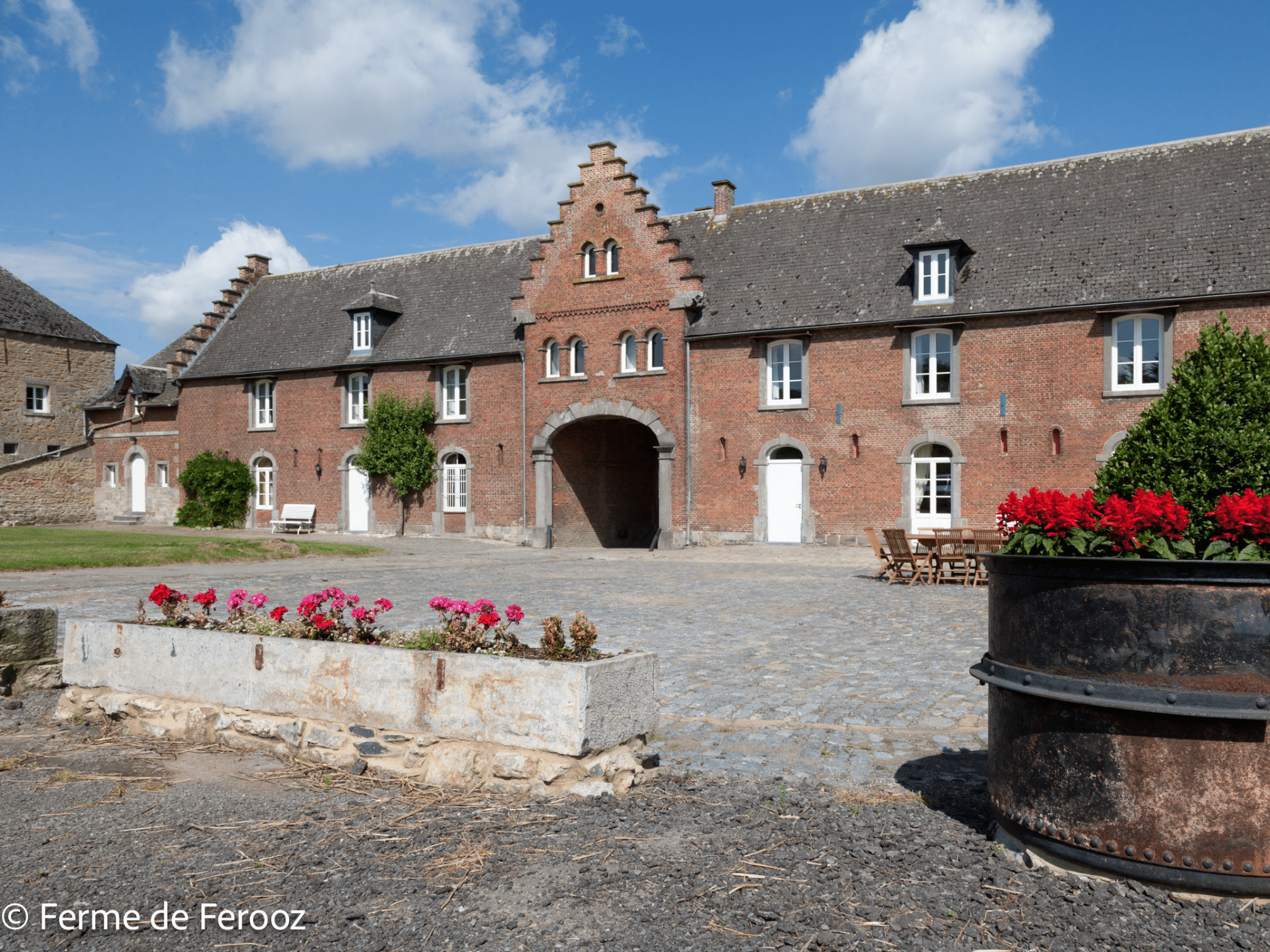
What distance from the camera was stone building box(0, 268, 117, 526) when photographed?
36.7 meters

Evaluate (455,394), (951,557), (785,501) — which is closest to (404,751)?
(951,557)

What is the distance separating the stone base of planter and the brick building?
19261 millimetres

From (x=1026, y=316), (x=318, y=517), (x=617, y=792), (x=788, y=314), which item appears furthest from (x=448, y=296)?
(x=617, y=792)

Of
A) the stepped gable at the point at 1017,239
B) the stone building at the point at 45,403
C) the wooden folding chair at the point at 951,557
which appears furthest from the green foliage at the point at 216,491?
the wooden folding chair at the point at 951,557

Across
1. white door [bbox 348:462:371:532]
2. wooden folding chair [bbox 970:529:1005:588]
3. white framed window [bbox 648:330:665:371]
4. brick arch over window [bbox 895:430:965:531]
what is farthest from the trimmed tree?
wooden folding chair [bbox 970:529:1005:588]

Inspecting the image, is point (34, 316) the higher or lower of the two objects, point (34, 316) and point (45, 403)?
the higher

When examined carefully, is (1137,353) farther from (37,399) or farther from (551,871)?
(37,399)

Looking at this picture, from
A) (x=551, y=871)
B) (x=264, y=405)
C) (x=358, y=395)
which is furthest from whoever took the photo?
(x=264, y=405)

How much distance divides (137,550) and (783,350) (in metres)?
15.2

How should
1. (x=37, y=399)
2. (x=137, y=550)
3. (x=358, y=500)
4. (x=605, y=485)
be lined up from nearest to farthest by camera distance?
(x=137, y=550)
(x=605, y=485)
(x=358, y=500)
(x=37, y=399)

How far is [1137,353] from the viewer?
21.2 m

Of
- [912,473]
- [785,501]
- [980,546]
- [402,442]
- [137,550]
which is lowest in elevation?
[137,550]

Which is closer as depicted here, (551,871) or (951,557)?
(551,871)

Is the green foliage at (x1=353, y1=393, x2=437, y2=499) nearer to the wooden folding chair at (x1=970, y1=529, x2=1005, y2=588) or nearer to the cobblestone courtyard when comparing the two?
the cobblestone courtyard
